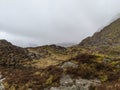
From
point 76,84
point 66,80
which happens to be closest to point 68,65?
point 66,80

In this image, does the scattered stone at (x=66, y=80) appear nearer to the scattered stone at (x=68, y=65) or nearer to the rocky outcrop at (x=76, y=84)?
the rocky outcrop at (x=76, y=84)

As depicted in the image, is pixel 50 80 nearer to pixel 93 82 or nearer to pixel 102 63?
pixel 93 82

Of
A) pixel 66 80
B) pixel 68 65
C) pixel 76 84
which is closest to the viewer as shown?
pixel 76 84

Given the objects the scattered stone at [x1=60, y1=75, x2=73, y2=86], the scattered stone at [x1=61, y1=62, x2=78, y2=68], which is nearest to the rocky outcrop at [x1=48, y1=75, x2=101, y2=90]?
the scattered stone at [x1=60, y1=75, x2=73, y2=86]

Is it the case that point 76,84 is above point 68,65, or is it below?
below

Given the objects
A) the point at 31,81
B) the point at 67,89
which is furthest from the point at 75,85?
the point at 31,81

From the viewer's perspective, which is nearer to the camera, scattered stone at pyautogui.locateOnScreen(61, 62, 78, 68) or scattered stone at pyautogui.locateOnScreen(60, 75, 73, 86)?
scattered stone at pyautogui.locateOnScreen(60, 75, 73, 86)

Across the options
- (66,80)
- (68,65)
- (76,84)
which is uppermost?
A: (68,65)

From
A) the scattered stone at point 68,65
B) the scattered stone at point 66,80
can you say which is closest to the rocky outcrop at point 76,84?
the scattered stone at point 66,80

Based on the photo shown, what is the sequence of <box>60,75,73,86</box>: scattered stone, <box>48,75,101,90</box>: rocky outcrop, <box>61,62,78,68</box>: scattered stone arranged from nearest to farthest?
<box>48,75,101,90</box>: rocky outcrop → <box>60,75,73,86</box>: scattered stone → <box>61,62,78,68</box>: scattered stone

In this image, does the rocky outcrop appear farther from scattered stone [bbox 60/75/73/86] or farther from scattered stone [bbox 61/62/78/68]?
scattered stone [bbox 61/62/78/68]

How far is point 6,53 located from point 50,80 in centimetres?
4451

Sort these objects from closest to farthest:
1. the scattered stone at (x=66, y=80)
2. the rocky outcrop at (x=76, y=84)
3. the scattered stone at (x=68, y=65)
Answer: the rocky outcrop at (x=76, y=84) < the scattered stone at (x=66, y=80) < the scattered stone at (x=68, y=65)

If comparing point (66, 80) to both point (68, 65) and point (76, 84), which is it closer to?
point (76, 84)
